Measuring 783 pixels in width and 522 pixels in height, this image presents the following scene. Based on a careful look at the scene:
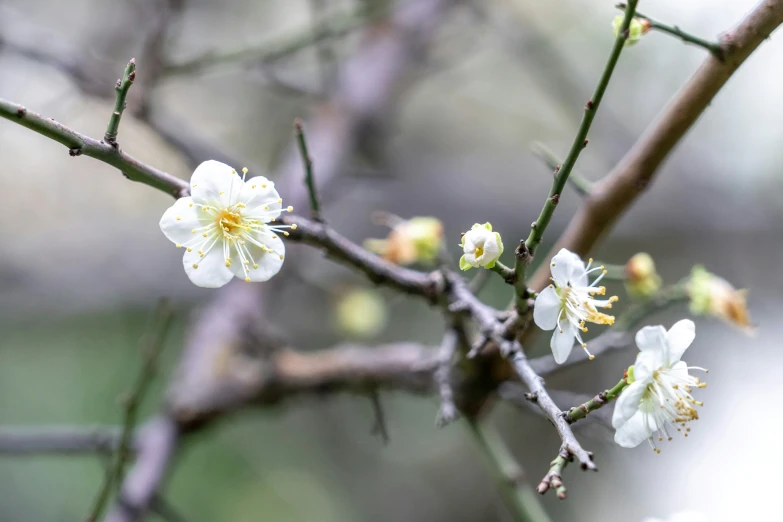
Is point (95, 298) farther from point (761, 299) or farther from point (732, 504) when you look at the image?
point (761, 299)

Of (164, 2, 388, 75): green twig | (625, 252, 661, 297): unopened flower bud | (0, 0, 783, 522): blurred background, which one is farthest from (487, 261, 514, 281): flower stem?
(0, 0, 783, 522): blurred background

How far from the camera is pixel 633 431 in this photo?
0.40m

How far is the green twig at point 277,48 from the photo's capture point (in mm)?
1011

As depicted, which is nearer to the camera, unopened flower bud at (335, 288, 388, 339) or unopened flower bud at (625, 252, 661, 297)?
unopened flower bud at (625, 252, 661, 297)

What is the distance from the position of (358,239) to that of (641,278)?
0.82 m

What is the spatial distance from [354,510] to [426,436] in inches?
12.0

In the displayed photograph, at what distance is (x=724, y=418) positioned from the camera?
1.52 m

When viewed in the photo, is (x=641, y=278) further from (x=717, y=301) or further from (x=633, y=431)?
(x=633, y=431)

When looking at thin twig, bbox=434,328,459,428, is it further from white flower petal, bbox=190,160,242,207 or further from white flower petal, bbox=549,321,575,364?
white flower petal, bbox=190,160,242,207

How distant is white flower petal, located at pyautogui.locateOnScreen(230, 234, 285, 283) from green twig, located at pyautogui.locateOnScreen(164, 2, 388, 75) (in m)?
0.57

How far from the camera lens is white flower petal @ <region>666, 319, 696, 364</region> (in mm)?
429

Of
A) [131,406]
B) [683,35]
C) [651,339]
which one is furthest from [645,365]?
[131,406]

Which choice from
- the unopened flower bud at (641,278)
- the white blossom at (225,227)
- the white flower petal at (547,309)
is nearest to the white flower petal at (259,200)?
the white blossom at (225,227)

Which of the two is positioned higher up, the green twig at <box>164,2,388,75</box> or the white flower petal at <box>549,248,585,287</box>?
the green twig at <box>164,2,388,75</box>
